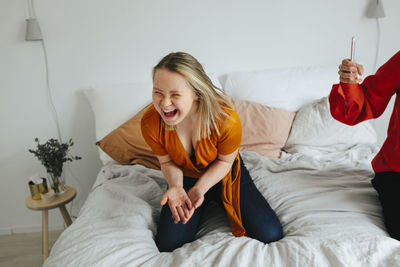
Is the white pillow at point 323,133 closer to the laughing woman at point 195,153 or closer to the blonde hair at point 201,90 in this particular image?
the laughing woman at point 195,153

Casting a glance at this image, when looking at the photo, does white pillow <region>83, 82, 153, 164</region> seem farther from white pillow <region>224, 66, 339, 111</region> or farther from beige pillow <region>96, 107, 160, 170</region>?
white pillow <region>224, 66, 339, 111</region>

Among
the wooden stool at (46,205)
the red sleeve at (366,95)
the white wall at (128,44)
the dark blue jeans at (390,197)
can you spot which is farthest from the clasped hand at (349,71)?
the wooden stool at (46,205)

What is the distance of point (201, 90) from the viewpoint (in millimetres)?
1056

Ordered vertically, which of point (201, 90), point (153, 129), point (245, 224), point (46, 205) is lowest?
point (46, 205)

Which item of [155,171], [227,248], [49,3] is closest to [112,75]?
[49,3]

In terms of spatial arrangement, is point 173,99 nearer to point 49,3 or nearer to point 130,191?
point 130,191

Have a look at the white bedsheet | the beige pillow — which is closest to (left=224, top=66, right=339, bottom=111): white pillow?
the white bedsheet

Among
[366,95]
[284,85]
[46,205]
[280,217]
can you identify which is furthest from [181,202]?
[284,85]

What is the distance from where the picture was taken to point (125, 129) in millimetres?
1715

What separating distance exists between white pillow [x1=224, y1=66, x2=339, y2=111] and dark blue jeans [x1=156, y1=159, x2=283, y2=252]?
2.57 feet

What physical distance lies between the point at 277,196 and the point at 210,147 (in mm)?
358

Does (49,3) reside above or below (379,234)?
above

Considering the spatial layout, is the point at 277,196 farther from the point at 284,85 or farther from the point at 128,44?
the point at 128,44

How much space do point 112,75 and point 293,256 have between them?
1545 millimetres
